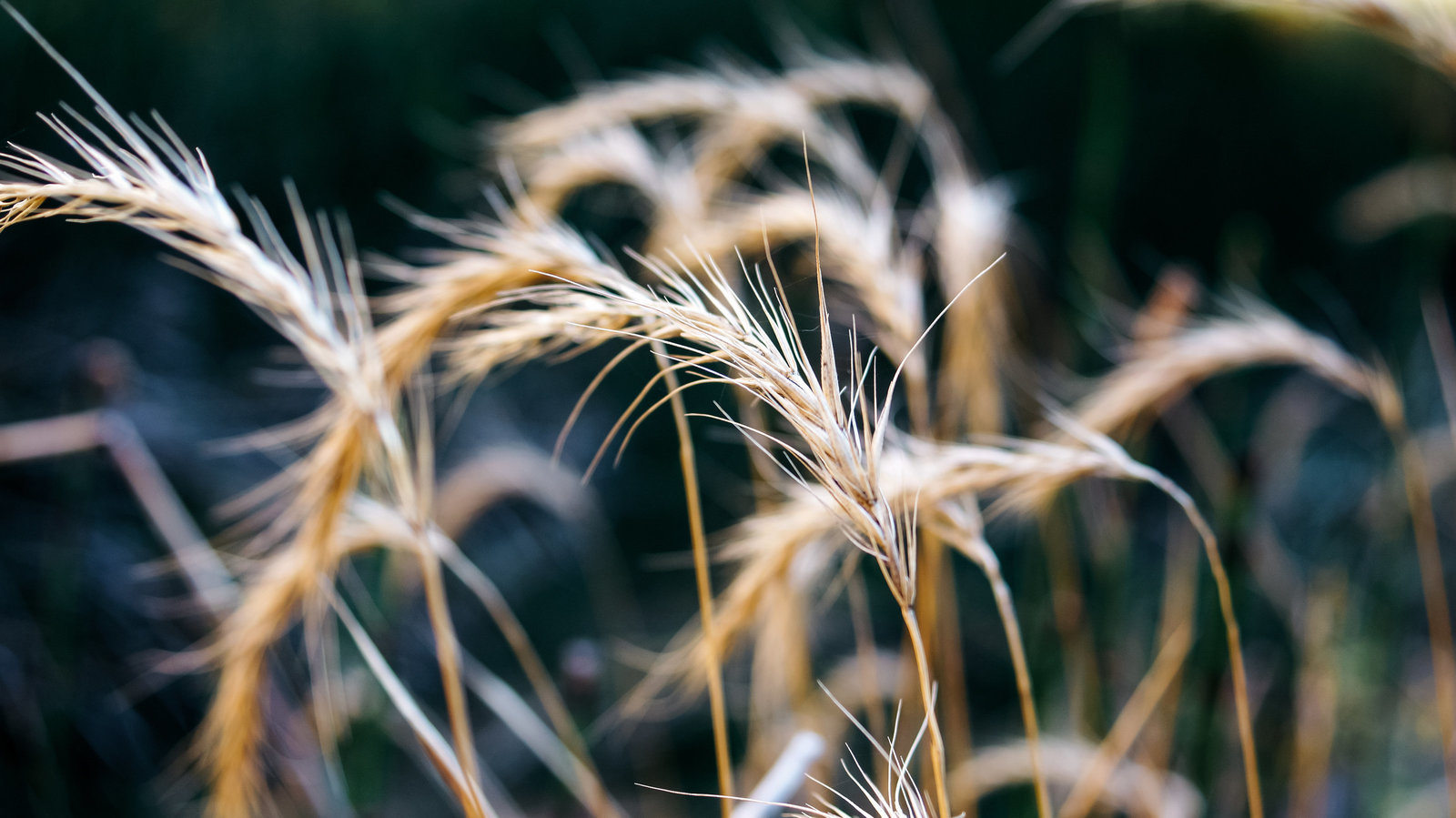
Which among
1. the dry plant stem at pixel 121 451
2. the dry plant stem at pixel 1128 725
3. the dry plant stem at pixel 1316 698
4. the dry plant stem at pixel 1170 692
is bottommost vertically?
the dry plant stem at pixel 1316 698

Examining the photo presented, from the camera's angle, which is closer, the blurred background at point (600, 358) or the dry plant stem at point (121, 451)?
the dry plant stem at point (121, 451)

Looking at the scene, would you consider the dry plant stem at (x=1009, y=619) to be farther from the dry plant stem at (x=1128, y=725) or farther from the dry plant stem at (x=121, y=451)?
the dry plant stem at (x=121, y=451)

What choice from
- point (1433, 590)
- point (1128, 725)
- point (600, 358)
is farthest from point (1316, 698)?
point (600, 358)

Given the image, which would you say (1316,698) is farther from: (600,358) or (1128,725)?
(600,358)

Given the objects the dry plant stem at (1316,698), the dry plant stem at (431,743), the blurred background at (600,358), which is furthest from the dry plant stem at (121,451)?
the dry plant stem at (1316,698)

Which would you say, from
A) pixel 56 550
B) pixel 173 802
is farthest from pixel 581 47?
pixel 173 802

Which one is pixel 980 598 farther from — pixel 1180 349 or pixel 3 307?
pixel 3 307
